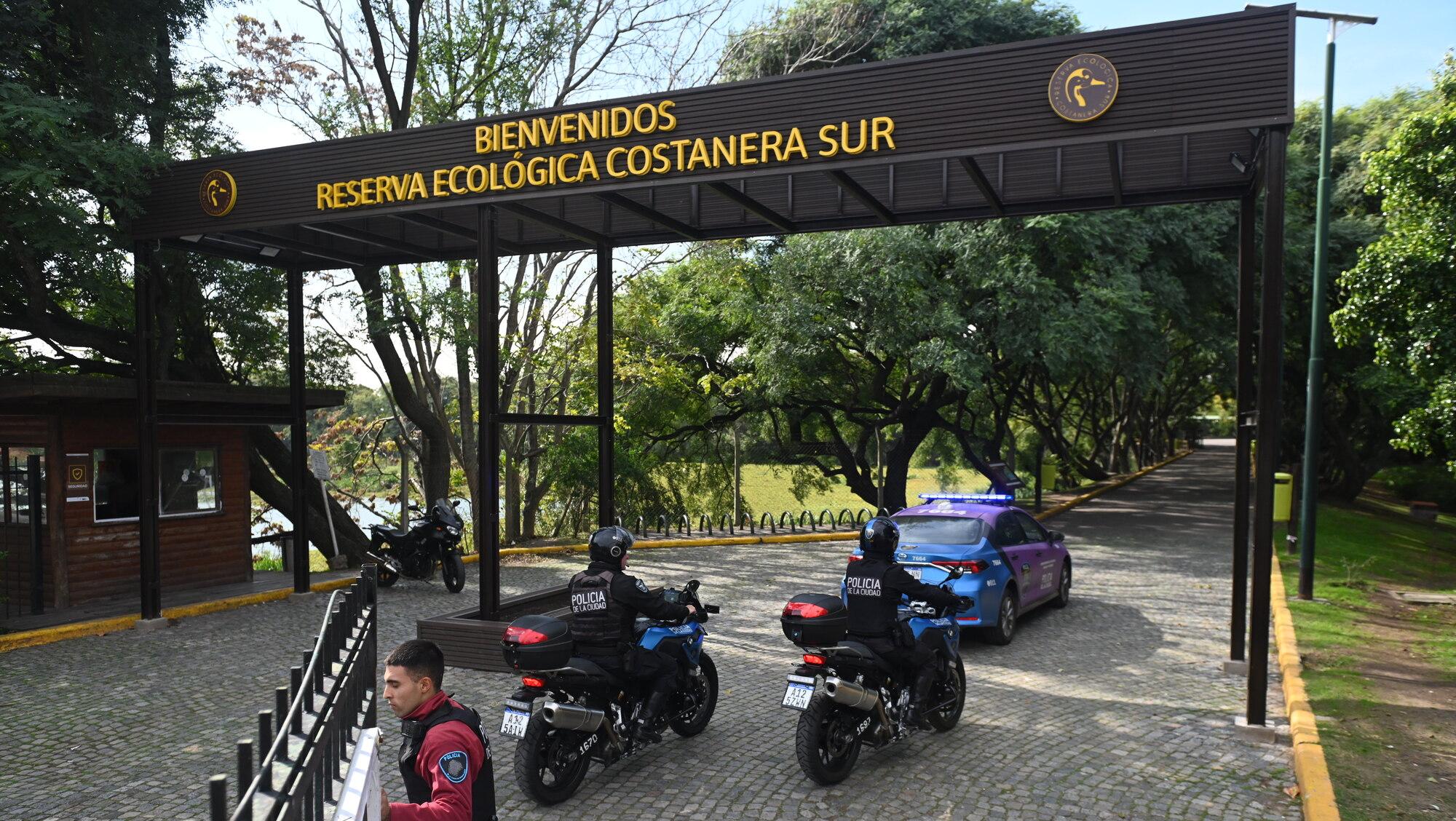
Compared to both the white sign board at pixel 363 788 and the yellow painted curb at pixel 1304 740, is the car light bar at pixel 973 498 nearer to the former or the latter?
the yellow painted curb at pixel 1304 740

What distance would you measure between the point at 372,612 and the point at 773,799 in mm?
2745

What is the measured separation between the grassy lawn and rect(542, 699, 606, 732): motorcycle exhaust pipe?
4.20 metres

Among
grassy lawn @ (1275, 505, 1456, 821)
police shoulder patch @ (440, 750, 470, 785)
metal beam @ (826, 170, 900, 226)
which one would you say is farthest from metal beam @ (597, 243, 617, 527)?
police shoulder patch @ (440, 750, 470, 785)

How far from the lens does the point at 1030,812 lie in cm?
562

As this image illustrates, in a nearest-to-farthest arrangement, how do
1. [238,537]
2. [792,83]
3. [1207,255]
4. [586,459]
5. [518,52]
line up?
[792,83] < [238,537] < [518,52] < [1207,255] < [586,459]

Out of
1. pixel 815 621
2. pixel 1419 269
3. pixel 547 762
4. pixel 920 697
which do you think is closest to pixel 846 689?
pixel 815 621

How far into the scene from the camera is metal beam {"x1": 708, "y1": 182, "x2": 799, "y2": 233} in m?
8.70

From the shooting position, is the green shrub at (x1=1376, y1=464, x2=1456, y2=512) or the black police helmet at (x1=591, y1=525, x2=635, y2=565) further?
the green shrub at (x1=1376, y1=464, x2=1456, y2=512)

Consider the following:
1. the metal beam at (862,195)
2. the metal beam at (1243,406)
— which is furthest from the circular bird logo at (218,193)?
the metal beam at (1243,406)

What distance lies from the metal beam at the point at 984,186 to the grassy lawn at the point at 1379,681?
4.84 meters

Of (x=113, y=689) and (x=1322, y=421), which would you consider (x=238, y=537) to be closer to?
(x=113, y=689)

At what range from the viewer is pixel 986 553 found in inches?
388

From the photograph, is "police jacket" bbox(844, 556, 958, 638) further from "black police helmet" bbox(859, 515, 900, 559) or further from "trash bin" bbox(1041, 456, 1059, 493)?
"trash bin" bbox(1041, 456, 1059, 493)

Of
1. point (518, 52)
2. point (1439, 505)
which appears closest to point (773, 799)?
point (518, 52)
